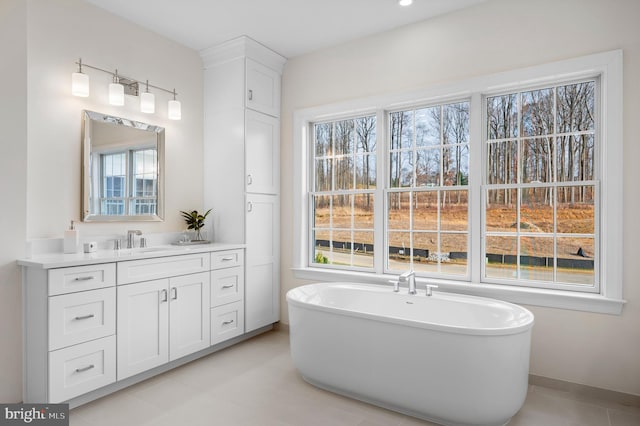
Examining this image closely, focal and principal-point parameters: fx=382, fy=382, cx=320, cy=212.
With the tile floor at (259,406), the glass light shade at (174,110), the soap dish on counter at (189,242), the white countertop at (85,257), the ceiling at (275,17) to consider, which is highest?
the ceiling at (275,17)

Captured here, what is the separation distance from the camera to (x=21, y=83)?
252 cm

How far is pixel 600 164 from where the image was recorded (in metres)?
2.67

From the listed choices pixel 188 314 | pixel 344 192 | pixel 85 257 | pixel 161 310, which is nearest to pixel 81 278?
pixel 85 257

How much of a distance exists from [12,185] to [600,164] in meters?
3.95

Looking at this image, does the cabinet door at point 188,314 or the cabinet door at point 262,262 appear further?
the cabinet door at point 262,262

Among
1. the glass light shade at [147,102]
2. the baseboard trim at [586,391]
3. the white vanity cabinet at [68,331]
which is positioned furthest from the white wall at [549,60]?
the white vanity cabinet at [68,331]

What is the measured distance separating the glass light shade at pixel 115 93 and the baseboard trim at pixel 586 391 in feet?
12.4

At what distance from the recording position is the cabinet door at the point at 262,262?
12.1 feet

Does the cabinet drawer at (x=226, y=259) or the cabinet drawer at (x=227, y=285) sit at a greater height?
the cabinet drawer at (x=226, y=259)

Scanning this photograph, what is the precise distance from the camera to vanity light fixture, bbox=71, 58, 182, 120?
111 inches

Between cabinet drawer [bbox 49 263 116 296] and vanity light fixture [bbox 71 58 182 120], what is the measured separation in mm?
1319

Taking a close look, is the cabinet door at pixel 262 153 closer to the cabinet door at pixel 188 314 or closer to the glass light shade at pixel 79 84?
the cabinet door at pixel 188 314

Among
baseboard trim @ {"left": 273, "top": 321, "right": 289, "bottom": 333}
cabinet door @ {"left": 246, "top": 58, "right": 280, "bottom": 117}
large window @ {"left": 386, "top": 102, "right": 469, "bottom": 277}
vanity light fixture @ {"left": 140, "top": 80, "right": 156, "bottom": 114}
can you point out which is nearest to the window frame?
vanity light fixture @ {"left": 140, "top": 80, "right": 156, "bottom": 114}

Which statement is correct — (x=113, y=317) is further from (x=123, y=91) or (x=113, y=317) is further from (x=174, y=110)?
(x=174, y=110)
